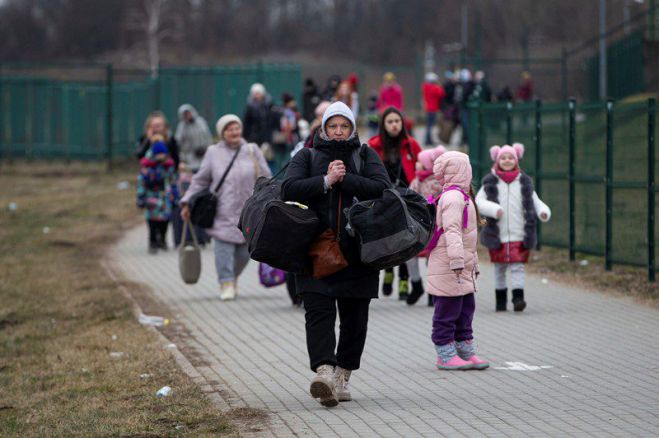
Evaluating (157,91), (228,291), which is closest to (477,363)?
(228,291)

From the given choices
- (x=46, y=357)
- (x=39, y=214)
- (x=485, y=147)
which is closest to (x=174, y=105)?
(x=39, y=214)

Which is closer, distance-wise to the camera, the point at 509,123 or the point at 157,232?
the point at 509,123

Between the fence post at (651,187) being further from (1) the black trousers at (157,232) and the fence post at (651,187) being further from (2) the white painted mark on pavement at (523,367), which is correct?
(1) the black trousers at (157,232)

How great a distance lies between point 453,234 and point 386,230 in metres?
1.38

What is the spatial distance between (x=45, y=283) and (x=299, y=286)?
8.11m

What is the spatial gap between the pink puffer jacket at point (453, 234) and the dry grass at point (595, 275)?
3.71 m

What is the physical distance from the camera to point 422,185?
11.8 metres

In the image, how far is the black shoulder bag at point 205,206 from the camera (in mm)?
12477

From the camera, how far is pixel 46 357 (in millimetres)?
10578

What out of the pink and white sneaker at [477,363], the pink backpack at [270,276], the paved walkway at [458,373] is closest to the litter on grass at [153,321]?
the paved walkway at [458,373]

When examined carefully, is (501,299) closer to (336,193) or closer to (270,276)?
(270,276)

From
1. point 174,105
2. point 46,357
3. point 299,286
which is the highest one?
point 174,105

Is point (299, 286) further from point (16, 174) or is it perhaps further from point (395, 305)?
point (16, 174)

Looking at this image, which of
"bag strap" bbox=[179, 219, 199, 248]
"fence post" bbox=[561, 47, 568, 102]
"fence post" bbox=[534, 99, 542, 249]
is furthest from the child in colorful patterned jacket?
"fence post" bbox=[561, 47, 568, 102]
